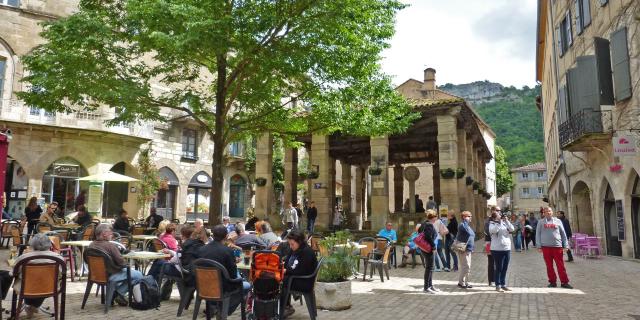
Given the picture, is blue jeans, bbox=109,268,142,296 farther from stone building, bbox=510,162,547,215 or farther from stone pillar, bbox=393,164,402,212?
stone building, bbox=510,162,547,215

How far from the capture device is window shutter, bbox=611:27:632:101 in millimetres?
12797

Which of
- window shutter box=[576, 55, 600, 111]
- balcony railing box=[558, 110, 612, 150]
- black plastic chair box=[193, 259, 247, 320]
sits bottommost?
black plastic chair box=[193, 259, 247, 320]

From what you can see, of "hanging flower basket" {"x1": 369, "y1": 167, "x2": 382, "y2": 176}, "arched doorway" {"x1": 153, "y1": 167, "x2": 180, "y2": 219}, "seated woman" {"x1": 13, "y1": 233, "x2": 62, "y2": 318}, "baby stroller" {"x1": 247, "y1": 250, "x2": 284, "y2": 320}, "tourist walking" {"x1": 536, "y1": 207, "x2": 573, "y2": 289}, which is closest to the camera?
"baby stroller" {"x1": 247, "y1": 250, "x2": 284, "y2": 320}

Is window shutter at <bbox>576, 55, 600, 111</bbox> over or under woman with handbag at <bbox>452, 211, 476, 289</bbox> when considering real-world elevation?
over

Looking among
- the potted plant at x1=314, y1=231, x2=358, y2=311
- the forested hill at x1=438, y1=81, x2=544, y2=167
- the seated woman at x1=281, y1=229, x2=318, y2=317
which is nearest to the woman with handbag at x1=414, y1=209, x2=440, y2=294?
the potted plant at x1=314, y1=231, x2=358, y2=311

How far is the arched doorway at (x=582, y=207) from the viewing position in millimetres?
18752

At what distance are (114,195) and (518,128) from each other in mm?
77914

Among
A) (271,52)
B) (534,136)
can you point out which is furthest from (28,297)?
(534,136)

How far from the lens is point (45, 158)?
21344 mm

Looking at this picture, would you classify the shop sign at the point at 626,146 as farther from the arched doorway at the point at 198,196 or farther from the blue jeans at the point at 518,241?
the arched doorway at the point at 198,196

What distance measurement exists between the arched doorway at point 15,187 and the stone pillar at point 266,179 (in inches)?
441

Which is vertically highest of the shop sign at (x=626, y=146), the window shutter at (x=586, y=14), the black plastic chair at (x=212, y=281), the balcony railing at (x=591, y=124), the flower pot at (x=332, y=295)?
the window shutter at (x=586, y=14)

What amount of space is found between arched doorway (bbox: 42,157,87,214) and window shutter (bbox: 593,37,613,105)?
2248cm

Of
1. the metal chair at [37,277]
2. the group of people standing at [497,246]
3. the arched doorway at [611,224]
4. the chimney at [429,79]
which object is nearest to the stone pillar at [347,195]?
the arched doorway at [611,224]
